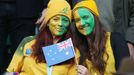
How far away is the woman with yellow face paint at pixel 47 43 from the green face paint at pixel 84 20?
8 centimetres

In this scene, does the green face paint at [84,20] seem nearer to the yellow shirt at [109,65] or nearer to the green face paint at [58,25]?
the green face paint at [58,25]

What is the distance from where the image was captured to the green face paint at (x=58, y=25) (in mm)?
2885

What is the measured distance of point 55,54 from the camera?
292cm

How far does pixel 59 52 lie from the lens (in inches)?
114

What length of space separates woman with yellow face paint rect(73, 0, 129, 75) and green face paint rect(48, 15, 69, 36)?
0.09 meters

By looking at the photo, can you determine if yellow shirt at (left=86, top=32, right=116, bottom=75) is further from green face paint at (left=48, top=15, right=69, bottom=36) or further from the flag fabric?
green face paint at (left=48, top=15, right=69, bottom=36)

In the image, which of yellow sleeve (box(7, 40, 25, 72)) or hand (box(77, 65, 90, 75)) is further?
yellow sleeve (box(7, 40, 25, 72))

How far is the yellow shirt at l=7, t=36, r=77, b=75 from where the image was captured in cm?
288

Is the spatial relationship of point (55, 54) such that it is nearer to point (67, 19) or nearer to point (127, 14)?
point (67, 19)

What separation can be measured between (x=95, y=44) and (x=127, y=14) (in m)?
0.71

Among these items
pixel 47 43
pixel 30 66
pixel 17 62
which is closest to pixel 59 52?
pixel 47 43

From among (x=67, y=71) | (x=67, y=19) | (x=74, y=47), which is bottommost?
(x=67, y=71)

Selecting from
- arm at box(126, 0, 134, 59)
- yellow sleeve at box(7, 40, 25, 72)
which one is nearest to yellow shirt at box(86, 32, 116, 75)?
arm at box(126, 0, 134, 59)

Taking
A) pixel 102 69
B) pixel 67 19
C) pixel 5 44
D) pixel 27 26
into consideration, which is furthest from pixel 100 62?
pixel 5 44
